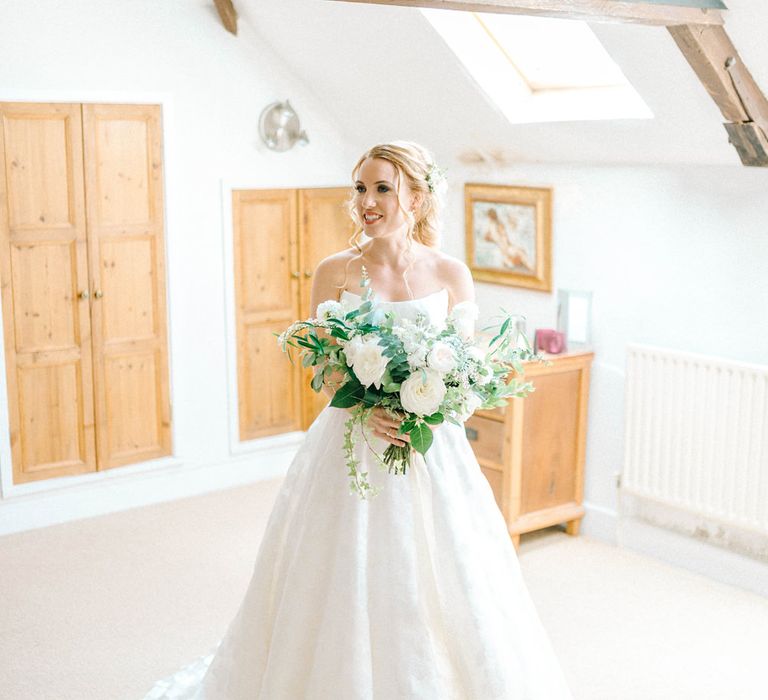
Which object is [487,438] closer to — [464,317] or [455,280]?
[455,280]

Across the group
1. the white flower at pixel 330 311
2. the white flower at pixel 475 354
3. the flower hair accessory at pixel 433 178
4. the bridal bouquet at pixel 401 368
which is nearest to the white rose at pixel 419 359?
the bridal bouquet at pixel 401 368

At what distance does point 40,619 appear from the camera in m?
3.95

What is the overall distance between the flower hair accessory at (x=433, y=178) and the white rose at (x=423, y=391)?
67 cm

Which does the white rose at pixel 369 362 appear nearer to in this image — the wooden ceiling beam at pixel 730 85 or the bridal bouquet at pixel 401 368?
the bridal bouquet at pixel 401 368

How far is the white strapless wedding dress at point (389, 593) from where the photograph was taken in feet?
8.73

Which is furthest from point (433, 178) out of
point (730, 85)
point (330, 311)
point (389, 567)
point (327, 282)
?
point (730, 85)

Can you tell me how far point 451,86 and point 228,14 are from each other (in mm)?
1259

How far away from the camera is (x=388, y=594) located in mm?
2691

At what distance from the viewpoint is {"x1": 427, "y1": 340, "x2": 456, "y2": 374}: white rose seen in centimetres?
252

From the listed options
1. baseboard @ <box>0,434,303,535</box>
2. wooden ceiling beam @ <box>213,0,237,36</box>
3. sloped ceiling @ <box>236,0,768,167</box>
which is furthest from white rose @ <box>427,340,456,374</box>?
wooden ceiling beam @ <box>213,0,237,36</box>

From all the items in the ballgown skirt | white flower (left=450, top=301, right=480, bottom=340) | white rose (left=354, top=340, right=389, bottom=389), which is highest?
white flower (left=450, top=301, right=480, bottom=340)

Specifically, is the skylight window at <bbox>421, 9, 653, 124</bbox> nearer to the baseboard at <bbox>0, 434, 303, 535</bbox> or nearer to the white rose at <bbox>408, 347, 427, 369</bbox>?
the white rose at <bbox>408, 347, 427, 369</bbox>

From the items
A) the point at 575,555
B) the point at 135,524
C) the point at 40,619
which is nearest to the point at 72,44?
the point at 135,524

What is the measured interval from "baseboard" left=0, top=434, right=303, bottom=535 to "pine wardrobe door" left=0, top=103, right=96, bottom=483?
126 mm
